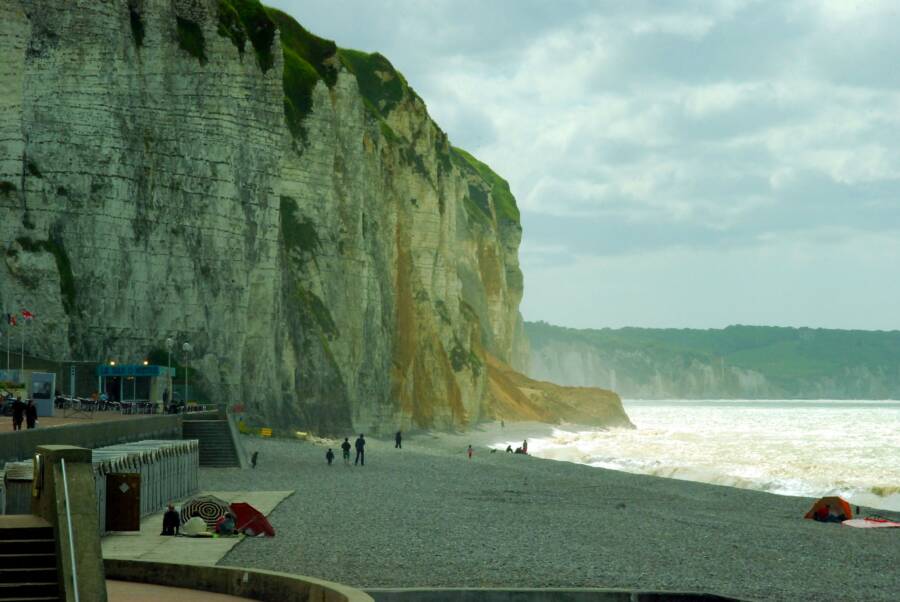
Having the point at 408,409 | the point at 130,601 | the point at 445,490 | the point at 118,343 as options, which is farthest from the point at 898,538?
the point at 408,409

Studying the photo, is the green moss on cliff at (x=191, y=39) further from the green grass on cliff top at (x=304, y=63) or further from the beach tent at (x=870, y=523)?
the beach tent at (x=870, y=523)

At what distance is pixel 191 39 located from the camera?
6397cm

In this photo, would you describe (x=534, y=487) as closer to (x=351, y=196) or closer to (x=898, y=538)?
(x=898, y=538)

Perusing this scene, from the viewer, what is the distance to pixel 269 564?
2106 cm

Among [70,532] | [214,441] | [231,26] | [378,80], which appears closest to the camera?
[70,532]

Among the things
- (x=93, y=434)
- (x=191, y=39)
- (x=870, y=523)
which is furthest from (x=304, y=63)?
(x=870, y=523)

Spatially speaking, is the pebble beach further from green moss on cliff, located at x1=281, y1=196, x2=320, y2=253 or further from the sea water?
green moss on cliff, located at x1=281, y1=196, x2=320, y2=253

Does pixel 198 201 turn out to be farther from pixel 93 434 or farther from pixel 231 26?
pixel 93 434

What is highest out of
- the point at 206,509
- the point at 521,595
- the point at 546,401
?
A: the point at 546,401

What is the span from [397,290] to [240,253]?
3303 cm

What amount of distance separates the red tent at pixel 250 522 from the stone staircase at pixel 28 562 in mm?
13110

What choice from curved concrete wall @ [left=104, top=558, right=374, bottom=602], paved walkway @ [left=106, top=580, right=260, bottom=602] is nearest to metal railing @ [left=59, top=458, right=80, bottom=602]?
paved walkway @ [left=106, top=580, right=260, bottom=602]

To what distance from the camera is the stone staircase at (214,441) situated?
149ft

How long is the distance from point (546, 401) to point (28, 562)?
127898 millimetres
